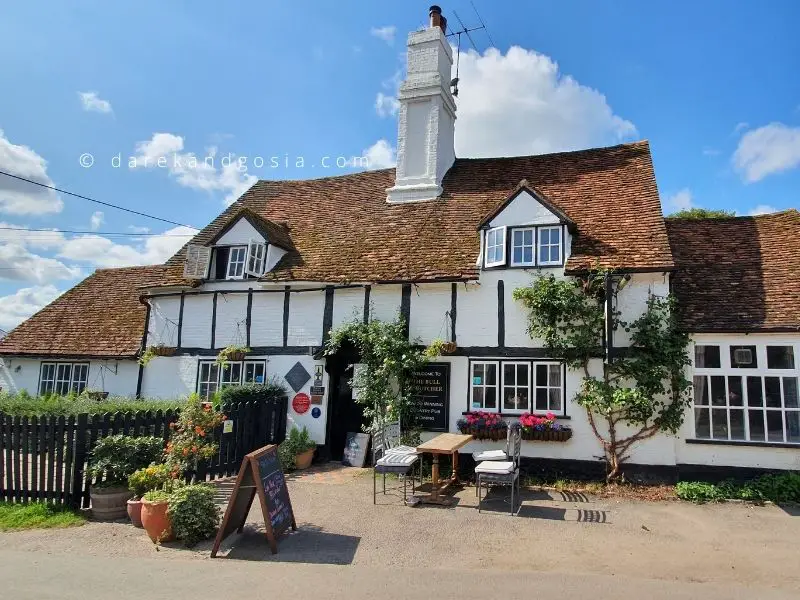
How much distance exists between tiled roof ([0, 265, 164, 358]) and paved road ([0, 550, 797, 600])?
9893mm

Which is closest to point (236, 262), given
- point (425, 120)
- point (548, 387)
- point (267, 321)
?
point (267, 321)

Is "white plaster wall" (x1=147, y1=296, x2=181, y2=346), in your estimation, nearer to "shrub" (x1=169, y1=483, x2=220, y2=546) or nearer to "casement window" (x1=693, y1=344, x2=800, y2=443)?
"shrub" (x1=169, y1=483, x2=220, y2=546)

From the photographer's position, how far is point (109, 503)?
7961mm

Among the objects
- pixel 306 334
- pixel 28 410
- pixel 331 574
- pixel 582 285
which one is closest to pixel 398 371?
pixel 306 334

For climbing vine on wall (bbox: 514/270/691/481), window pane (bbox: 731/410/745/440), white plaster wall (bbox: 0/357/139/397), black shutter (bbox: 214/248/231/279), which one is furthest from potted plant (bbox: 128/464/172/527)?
window pane (bbox: 731/410/745/440)

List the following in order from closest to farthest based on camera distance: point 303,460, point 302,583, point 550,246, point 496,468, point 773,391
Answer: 1. point 302,583
2. point 496,468
3. point 773,391
4. point 550,246
5. point 303,460

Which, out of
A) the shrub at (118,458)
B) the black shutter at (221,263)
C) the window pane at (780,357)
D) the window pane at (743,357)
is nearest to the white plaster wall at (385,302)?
the black shutter at (221,263)

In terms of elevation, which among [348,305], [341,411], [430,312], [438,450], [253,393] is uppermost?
[348,305]

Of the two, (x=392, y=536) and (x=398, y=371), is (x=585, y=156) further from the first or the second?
(x=392, y=536)

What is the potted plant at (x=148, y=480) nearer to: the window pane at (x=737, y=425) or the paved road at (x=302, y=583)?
the paved road at (x=302, y=583)

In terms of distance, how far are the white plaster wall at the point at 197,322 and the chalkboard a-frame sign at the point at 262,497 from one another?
24.2 feet

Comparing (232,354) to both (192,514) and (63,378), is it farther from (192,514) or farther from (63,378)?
(63,378)

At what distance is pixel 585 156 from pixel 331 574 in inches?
498

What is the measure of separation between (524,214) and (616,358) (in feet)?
11.5
